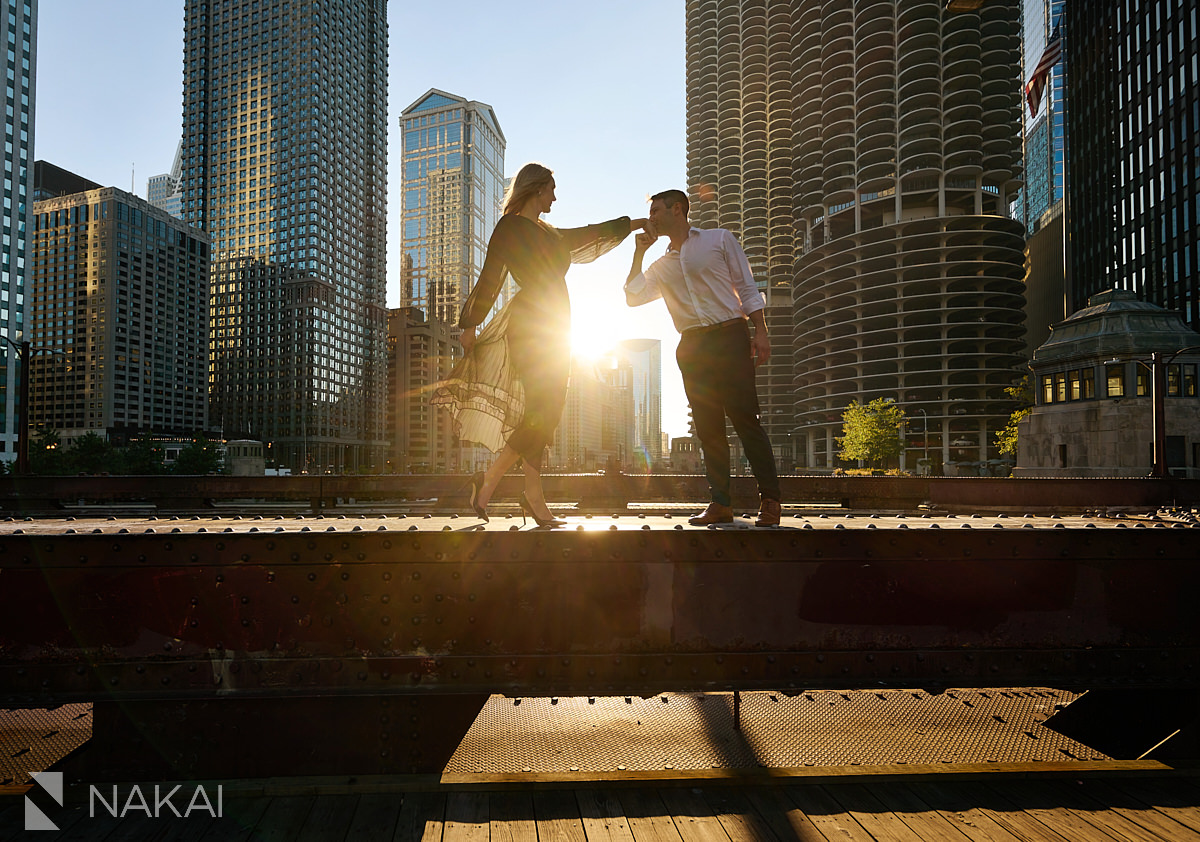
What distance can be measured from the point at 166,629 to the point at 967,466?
9161 cm

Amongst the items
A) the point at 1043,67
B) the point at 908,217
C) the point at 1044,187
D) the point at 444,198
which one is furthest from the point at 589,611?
the point at 1044,187

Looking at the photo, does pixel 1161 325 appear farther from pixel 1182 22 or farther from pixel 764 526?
pixel 764 526

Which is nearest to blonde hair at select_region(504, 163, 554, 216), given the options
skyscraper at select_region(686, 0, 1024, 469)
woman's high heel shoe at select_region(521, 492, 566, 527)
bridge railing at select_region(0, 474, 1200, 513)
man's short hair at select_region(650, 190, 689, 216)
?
man's short hair at select_region(650, 190, 689, 216)

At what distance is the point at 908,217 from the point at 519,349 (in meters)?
107

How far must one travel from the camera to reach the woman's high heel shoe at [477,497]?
3.52 m

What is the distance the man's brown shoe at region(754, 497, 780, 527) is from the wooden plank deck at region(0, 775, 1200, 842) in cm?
128

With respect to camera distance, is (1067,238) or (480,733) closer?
(480,733)

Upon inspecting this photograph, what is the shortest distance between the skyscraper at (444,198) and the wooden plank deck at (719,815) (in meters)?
183

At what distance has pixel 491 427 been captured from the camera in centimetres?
372

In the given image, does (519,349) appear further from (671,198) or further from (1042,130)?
(1042,130)

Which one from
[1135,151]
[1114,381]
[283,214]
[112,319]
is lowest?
[1114,381]

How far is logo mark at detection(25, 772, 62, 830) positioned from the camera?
265 centimetres

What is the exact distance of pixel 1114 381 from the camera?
40.9 metres

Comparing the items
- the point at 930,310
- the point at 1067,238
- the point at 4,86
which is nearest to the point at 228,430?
the point at 4,86
